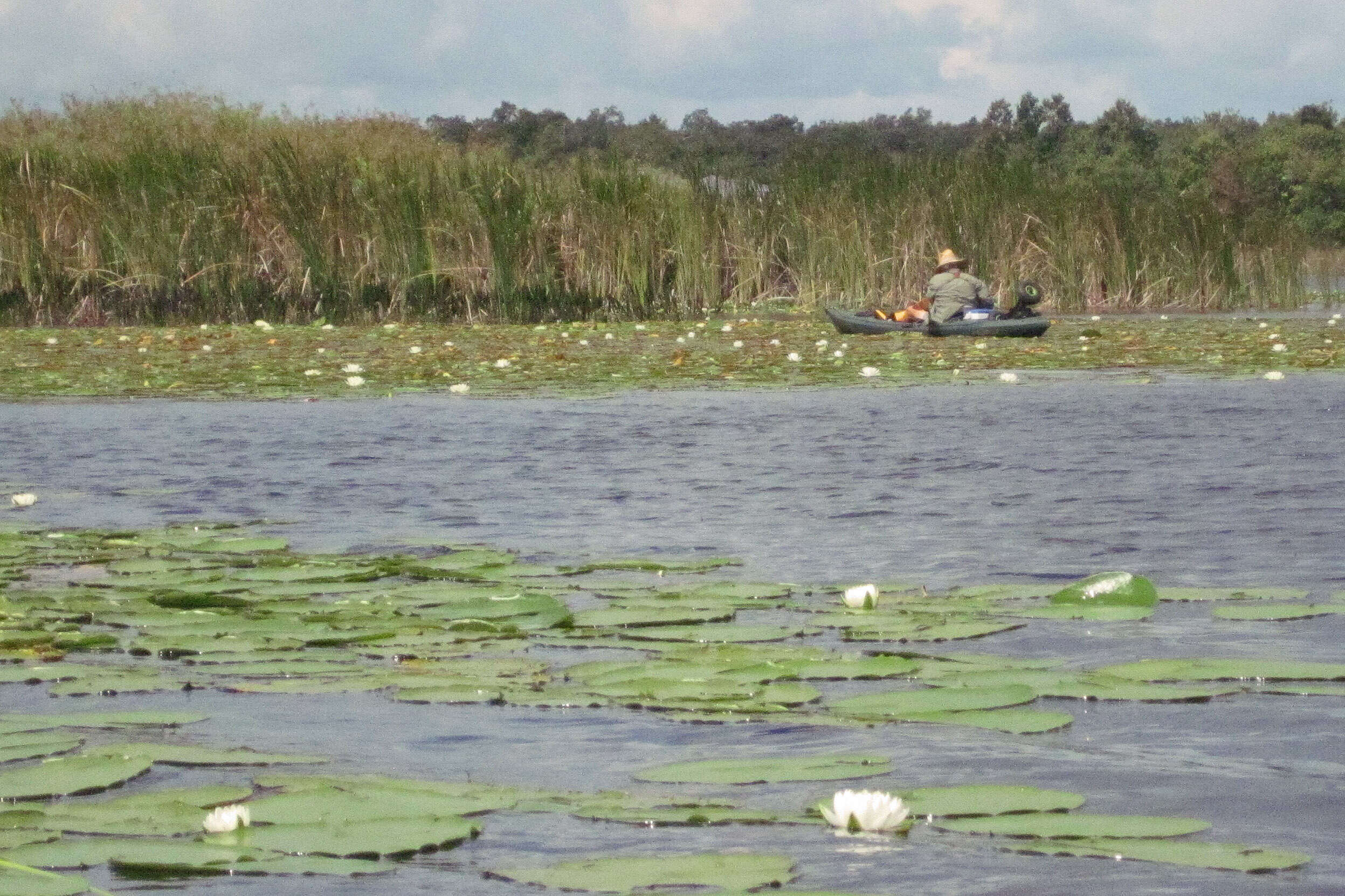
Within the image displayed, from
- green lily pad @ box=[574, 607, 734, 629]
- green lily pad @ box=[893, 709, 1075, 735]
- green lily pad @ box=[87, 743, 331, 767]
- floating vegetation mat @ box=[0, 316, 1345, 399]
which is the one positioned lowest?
green lily pad @ box=[893, 709, 1075, 735]

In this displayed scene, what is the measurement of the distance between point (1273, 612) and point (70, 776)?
7.90 ft

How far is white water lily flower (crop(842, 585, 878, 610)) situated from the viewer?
3.91 metres

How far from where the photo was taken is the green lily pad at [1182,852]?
6.82ft

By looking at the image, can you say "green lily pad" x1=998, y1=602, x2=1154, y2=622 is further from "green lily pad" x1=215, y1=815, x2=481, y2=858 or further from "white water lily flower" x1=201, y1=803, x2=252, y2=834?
"white water lily flower" x1=201, y1=803, x2=252, y2=834

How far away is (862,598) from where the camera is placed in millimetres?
3910

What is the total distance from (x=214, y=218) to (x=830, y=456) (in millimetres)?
11735

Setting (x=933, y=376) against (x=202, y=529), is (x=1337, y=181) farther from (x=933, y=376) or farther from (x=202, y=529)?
(x=202, y=529)

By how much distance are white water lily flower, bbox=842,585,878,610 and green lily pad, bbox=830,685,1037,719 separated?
0.85 metres

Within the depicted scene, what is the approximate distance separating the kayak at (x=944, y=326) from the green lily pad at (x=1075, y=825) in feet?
45.0

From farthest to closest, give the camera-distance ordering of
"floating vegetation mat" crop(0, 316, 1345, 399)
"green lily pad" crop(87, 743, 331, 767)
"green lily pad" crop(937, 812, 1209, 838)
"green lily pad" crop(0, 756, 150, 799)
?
"floating vegetation mat" crop(0, 316, 1345, 399)
"green lily pad" crop(87, 743, 331, 767)
"green lily pad" crop(0, 756, 150, 799)
"green lily pad" crop(937, 812, 1209, 838)

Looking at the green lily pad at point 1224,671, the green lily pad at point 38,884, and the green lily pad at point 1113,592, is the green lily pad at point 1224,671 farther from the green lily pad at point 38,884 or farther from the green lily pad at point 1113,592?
the green lily pad at point 38,884

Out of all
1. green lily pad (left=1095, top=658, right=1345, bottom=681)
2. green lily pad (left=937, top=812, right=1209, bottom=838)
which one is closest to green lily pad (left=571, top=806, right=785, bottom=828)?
green lily pad (left=937, top=812, right=1209, bottom=838)

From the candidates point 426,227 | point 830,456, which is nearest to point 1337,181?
point 426,227

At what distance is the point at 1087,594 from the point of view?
394 cm
